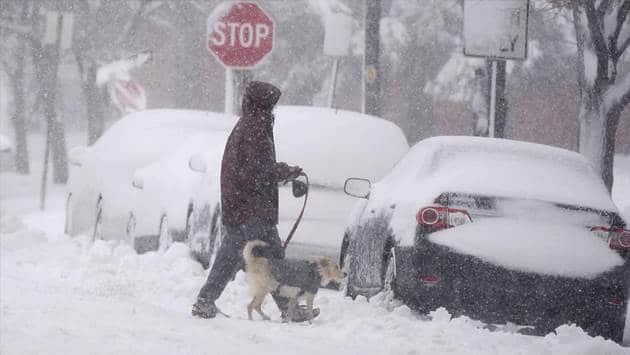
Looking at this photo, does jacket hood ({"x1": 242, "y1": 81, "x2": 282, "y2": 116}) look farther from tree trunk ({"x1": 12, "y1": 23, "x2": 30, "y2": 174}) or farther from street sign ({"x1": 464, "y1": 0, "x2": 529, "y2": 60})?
tree trunk ({"x1": 12, "y1": 23, "x2": 30, "y2": 174})

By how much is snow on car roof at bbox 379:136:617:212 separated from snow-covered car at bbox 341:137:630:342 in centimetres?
1

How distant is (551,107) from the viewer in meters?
30.6

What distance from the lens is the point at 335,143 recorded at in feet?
32.7

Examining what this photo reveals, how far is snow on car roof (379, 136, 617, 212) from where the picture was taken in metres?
7.18

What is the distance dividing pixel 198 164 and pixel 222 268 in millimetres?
2835

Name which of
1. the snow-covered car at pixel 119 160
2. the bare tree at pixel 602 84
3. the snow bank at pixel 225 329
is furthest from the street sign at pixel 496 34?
the snow bank at pixel 225 329

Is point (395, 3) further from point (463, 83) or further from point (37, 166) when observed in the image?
point (37, 166)

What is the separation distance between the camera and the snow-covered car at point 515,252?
6.92 m

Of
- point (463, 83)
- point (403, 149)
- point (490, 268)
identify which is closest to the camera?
point (490, 268)

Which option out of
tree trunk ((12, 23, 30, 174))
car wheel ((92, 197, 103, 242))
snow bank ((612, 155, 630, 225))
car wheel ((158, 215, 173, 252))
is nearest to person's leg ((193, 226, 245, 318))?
car wheel ((158, 215, 173, 252))

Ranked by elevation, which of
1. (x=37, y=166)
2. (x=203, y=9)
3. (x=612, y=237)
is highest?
(x=203, y=9)

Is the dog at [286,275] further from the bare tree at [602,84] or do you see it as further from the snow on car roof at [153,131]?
the bare tree at [602,84]

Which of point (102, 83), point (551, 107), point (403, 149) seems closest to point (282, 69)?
point (102, 83)

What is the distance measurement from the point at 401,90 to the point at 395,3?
2.60 m
